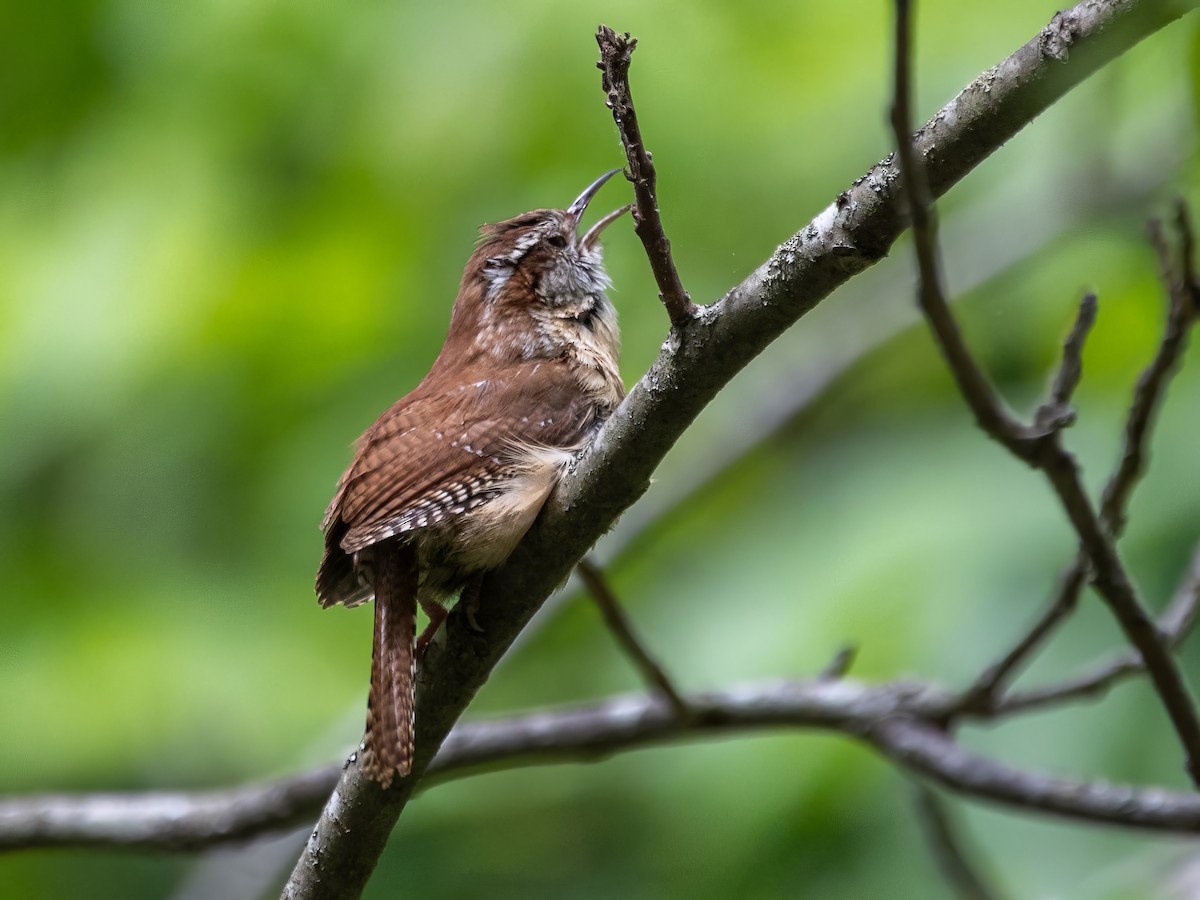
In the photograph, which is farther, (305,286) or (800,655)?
(305,286)

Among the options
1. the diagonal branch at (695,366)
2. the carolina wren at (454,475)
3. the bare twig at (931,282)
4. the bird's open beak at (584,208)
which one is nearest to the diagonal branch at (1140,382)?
the bare twig at (931,282)

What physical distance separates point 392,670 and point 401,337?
2.15m

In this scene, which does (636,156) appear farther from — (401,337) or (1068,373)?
(401,337)

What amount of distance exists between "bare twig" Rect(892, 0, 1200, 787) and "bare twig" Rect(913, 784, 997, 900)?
66 cm

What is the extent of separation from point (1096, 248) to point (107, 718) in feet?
11.6

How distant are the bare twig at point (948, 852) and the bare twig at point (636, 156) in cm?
161

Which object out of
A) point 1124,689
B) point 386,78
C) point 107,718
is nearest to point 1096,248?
point 1124,689

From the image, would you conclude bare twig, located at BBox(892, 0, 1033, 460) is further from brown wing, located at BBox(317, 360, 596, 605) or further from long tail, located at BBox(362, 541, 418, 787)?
long tail, located at BBox(362, 541, 418, 787)

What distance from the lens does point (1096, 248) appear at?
4.45 metres

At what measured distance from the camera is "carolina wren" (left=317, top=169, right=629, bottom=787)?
8.06ft

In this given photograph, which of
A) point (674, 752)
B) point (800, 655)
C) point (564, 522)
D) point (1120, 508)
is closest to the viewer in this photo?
point (564, 522)

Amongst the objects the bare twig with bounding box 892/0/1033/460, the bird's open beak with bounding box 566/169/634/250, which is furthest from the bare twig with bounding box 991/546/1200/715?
the bird's open beak with bounding box 566/169/634/250

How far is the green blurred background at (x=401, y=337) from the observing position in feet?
13.6

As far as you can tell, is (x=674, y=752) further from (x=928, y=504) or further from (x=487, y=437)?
(x=487, y=437)
